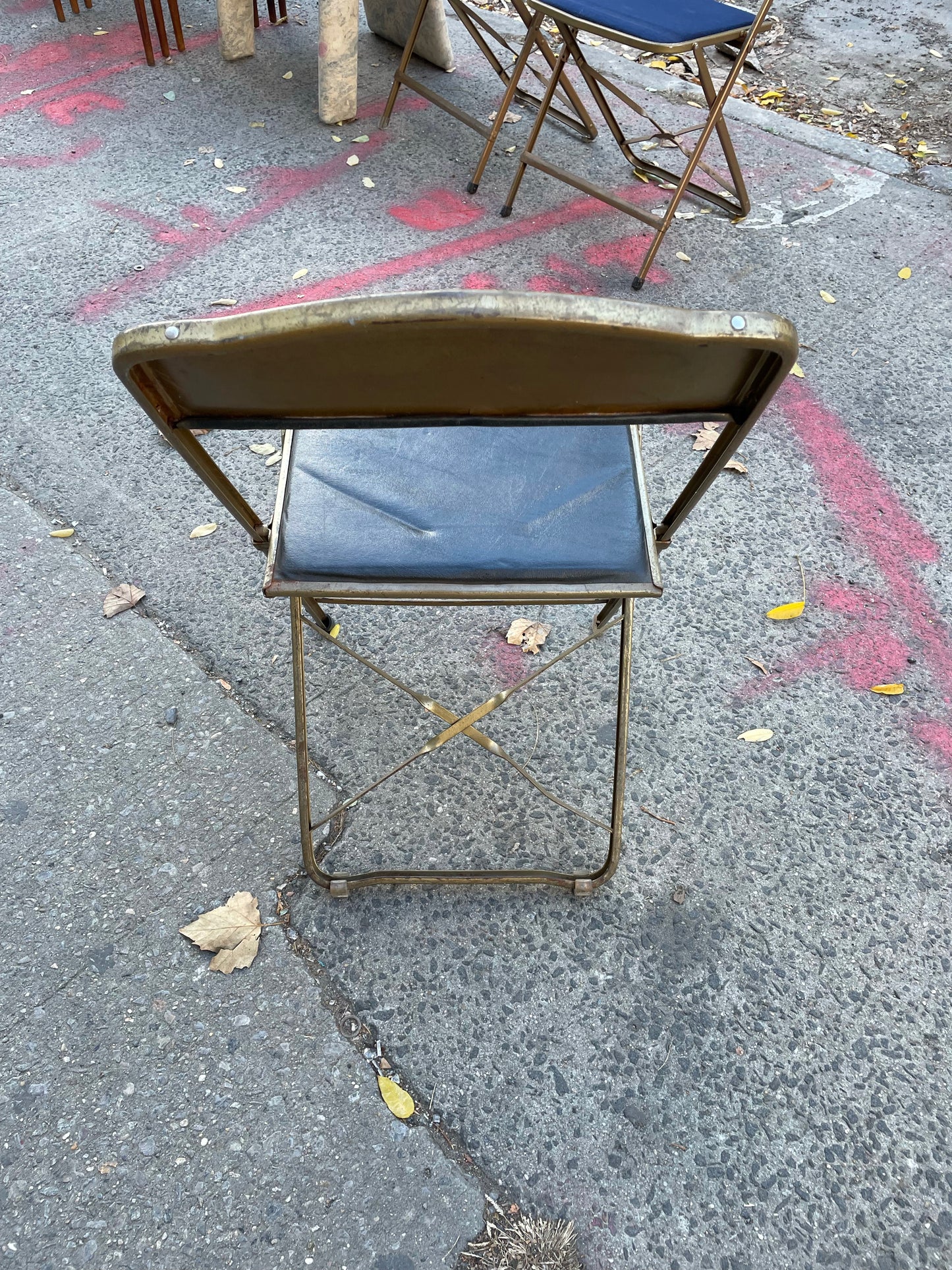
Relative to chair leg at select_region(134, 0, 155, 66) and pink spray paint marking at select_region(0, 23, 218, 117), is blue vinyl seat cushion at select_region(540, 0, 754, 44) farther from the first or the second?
pink spray paint marking at select_region(0, 23, 218, 117)

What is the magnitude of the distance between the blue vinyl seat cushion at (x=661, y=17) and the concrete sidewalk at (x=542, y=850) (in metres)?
0.78

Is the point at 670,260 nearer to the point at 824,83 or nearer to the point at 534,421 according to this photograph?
the point at 824,83

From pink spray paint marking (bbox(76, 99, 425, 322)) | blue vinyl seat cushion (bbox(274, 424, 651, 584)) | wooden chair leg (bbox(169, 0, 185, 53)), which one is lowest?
pink spray paint marking (bbox(76, 99, 425, 322))

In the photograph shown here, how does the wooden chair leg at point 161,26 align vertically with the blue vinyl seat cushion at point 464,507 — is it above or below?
above

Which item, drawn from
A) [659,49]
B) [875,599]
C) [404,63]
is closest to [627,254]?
[659,49]

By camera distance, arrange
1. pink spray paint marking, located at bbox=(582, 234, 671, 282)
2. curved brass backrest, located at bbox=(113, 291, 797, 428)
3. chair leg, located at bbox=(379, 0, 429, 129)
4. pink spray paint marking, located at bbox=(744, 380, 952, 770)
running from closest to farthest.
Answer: curved brass backrest, located at bbox=(113, 291, 797, 428), pink spray paint marking, located at bbox=(744, 380, 952, 770), pink spray paint marking, located at bbox=(582, 234, 671, 282), chair leg, located at bbox=(379, 0, 429, 129)

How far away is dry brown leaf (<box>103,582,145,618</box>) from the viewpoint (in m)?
2.26

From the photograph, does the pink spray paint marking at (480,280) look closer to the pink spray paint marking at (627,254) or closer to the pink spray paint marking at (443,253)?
the pink spray paint marking at (443,253)

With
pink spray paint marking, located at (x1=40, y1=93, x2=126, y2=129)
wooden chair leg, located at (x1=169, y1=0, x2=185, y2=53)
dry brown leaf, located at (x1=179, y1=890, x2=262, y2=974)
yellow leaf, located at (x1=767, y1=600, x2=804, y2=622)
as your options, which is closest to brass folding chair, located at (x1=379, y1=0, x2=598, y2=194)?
wooden chair leg, located at (x1=169, y1=0, x2=185, y2=53)

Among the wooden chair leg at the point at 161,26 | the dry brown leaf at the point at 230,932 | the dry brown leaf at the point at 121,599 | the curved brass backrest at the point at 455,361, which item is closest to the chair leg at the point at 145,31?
the wooden chair leg at the point at 161,26

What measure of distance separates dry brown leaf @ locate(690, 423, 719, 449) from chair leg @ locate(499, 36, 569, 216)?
57.1 inches

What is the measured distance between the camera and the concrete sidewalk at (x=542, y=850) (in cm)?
148

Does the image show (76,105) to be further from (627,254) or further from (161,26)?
(627,254)

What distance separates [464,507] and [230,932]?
0.90 m
